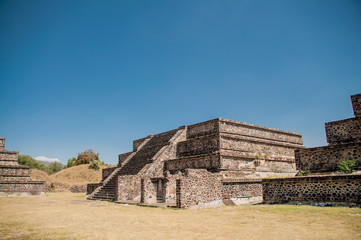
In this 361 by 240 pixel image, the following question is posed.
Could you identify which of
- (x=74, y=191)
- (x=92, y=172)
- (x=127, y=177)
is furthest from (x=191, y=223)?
(x=92, y=172)

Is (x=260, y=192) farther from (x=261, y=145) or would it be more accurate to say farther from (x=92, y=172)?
(x=92, y=172)

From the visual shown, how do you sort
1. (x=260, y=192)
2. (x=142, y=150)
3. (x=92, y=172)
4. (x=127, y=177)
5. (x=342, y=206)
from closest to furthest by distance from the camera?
(x=342, y=206) < (x=260, y=192) < (x=127, y=177) < (x=142, y=150) < (x=92, y=172)

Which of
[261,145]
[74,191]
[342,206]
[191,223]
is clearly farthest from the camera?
[74,191]

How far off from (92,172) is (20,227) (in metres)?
34.8

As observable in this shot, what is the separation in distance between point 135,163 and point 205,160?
26.4ft

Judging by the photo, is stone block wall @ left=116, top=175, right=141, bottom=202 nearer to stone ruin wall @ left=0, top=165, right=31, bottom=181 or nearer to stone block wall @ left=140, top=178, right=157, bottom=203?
stone block wall @ left=140, top=178, right=157, bottom=203

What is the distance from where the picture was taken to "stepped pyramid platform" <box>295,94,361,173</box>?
11.4 meters

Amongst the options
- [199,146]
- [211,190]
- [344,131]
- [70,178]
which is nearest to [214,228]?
[211,190]

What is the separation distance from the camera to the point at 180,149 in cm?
2061

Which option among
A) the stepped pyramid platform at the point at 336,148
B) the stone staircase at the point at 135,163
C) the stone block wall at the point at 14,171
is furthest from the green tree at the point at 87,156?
the stepped pyramid platform at the point at 336,148

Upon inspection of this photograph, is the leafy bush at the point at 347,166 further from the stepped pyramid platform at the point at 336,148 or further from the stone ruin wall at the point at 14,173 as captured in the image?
the stone ruin wall at the point at 14,173

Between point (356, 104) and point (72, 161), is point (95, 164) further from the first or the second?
point (356, 104)

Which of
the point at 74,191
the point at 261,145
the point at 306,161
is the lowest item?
the point at 74,191

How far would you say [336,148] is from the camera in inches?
462
